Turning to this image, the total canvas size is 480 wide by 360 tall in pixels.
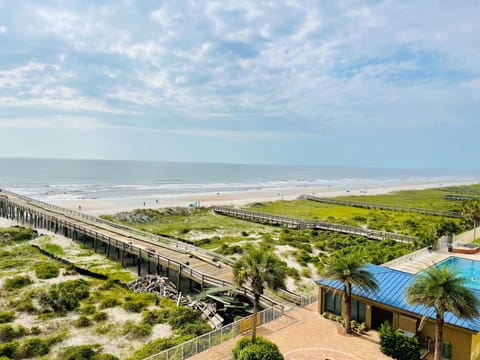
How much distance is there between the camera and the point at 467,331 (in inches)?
536

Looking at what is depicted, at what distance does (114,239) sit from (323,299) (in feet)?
74.2

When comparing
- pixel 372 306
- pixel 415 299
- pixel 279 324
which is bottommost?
pixel 279 324

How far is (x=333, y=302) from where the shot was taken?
18594 mm

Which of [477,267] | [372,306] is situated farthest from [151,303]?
[477,267]

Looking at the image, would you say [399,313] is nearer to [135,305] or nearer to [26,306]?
[135,305]

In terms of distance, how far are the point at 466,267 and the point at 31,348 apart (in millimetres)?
29012

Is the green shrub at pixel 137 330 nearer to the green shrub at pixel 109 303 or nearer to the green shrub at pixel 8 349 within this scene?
the green shrub at pixel 109 303

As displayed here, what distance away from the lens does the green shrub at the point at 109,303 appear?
21.8 meters

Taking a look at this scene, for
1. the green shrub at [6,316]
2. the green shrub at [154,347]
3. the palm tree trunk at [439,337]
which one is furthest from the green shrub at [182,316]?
the palm tree trunk at [439,337]

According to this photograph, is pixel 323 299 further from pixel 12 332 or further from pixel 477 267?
pixel 12 332

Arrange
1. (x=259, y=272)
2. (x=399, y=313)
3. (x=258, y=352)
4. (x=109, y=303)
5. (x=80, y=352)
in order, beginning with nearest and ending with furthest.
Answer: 1. (x=258, y=352)
2. (x=259, y=272)
3. (x=399, y=313)
4. (x=80, y=352)
5. (x=109, y=303)

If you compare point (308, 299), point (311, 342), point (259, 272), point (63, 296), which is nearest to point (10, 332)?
point (63, 296)

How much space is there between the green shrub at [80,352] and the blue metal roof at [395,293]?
Answer: 12.6 metres

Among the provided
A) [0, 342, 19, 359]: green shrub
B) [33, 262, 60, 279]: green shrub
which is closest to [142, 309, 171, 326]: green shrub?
[0, 342, 19, 359]: green shrub
